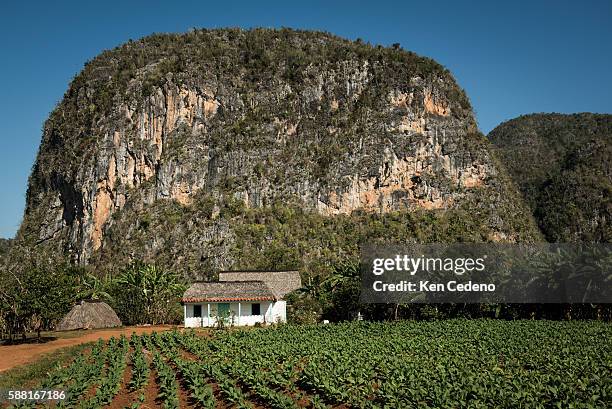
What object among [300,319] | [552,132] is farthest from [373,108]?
[552,132]

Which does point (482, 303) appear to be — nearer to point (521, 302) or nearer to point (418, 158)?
point (521, 302)

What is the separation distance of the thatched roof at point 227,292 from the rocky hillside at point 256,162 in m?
29.3

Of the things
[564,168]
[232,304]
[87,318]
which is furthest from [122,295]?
[564,168]

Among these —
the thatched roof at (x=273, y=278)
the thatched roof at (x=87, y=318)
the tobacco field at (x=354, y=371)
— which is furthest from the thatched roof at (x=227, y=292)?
the tobacco field at (x=354, y=371)

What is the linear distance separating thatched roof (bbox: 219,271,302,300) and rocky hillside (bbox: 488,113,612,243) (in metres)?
62.7

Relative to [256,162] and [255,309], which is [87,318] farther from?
[256,162]

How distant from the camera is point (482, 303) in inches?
1540

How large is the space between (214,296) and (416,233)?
42713mm

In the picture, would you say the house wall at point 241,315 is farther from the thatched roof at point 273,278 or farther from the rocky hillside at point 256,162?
the rocky hillside at point 256,162

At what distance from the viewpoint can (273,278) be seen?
51.4 meters

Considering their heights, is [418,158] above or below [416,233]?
above

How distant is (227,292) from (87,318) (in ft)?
32.2

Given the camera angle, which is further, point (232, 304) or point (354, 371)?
point (232, 304)

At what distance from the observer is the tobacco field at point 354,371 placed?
16.0 meters
